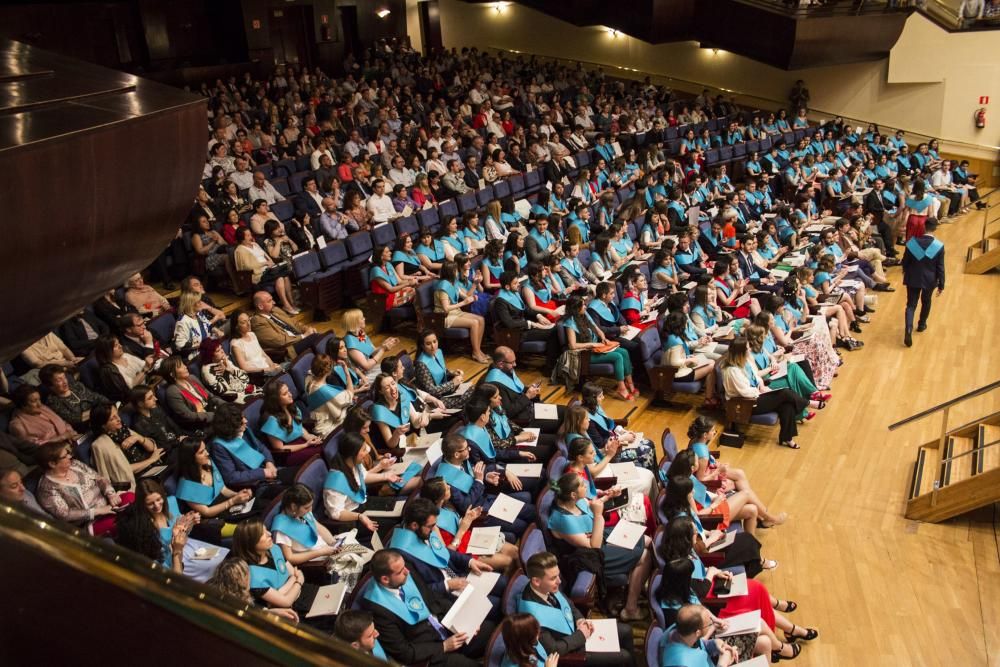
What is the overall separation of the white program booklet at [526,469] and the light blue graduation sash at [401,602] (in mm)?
1454

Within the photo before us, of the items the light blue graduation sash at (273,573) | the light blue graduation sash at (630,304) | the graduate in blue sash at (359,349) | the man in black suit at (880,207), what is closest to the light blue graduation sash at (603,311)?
the light blue graduation sash at (630,304)

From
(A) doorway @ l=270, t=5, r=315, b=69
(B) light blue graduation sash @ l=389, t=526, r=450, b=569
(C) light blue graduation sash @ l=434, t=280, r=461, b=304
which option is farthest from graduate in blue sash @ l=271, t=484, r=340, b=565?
(A) doorway @ l=270, t=5, r=315, b=69

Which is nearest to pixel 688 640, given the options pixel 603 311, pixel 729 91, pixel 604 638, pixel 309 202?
pixel 604 638

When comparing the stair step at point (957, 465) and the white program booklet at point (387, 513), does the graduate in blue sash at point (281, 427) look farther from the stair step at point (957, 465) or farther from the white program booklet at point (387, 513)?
the stair step at point (957, 465)

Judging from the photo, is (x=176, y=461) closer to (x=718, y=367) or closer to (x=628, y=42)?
(x=718, y=367)

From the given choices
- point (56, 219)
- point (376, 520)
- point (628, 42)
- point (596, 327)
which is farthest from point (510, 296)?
point (628, 42)

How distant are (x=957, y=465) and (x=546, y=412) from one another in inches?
113

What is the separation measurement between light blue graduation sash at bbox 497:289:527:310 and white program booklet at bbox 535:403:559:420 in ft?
5.33

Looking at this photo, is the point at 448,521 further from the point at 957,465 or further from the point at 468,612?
the point at 957,465

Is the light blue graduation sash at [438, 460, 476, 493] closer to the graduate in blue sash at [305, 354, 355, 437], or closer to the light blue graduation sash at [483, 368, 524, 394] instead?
the graduate in blue sash at [305, 354, 355, 437]

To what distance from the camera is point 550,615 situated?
385cm

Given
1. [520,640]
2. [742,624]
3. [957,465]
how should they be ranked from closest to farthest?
[520,640] < [742,624] < [957,465]

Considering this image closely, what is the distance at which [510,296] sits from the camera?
751 cm

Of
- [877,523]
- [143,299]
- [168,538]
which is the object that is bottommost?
[877,523]
